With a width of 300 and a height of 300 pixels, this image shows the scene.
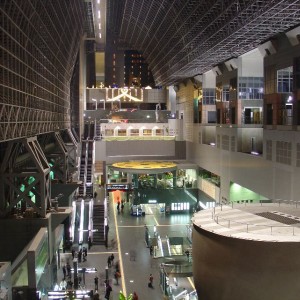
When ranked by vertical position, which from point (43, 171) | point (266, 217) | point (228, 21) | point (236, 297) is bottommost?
point (236, 297)

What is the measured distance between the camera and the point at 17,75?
2081 centimetres

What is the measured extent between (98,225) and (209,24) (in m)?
17.9

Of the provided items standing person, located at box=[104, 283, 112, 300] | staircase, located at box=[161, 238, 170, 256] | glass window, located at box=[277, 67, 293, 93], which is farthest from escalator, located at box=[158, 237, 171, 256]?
glass window, located at box=[277, 67, 293, 93]

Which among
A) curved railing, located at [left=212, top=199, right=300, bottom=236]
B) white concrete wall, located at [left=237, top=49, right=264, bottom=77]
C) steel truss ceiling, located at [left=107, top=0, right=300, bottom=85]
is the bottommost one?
curved railing, located at [left=212, top=199, right=300, bottom=236]

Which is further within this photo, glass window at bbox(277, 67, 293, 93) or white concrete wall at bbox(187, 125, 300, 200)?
glass window at bbox(277, 67, 293, 93)

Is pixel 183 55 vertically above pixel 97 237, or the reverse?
pixel 183 55

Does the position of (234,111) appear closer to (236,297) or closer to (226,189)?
(226,189)

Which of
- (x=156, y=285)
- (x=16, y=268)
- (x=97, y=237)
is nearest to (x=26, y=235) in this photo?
(x=16, y=268)

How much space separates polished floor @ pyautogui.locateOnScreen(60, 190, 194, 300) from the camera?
2653 centimetres

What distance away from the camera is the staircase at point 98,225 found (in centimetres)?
3678

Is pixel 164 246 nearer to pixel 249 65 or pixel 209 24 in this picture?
pixel 209 24

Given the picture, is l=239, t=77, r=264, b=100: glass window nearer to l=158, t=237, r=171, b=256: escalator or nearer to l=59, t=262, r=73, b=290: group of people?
l=158, t=237, r=171, b=256: escalator

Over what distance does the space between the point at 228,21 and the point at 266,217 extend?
492 inches

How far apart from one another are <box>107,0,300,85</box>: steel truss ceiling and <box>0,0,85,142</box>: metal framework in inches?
334
